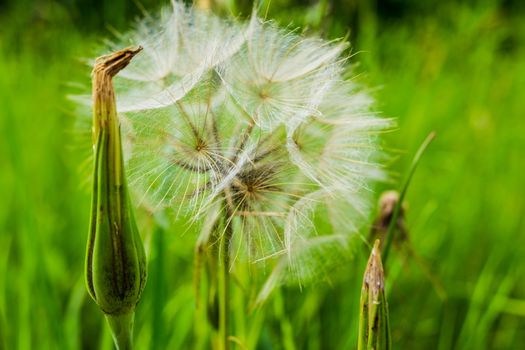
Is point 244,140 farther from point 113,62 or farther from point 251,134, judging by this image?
point 113,62

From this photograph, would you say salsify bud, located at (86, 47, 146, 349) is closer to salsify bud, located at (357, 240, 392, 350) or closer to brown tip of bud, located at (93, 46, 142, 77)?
brown tip of bud, located at (93, 46, 142, 77)

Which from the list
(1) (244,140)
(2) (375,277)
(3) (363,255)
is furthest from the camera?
(3) (363,255)

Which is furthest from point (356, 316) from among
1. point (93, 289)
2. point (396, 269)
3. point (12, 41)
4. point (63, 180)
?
point (12, 41)

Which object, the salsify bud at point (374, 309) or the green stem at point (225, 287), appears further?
the green stem at point (225, 287)

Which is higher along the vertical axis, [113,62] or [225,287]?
[113,62]

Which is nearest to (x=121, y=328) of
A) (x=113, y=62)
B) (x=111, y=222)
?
(x=111, y=222)

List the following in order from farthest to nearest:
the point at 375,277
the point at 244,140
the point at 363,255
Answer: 1. the point at 363,255
2. the point at 244,140
3. the point at 375,277

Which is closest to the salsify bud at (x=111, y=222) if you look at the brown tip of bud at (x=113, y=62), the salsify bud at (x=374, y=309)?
the brown tip of bud at (x=113, y=62)

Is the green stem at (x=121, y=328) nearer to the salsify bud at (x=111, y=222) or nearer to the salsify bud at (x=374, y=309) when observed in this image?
the salsify bud at (x=111, y=222)
